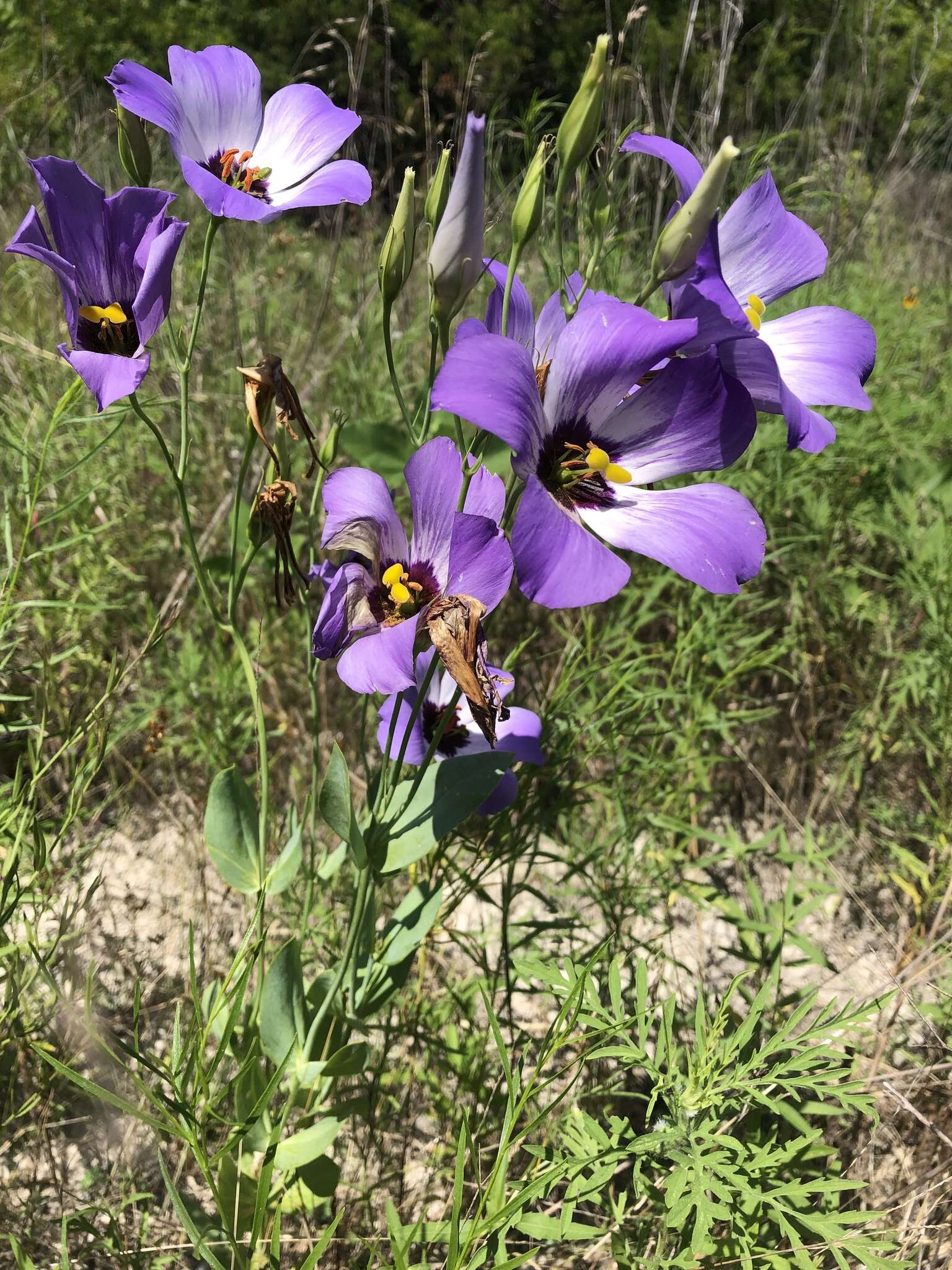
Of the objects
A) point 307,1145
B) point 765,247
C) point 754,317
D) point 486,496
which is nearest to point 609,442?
point 486,496

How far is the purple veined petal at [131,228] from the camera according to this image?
41.4 inches

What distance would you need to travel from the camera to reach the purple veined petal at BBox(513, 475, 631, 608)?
81cm

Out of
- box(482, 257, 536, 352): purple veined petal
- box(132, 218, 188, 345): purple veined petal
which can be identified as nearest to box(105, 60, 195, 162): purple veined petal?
box(132, 218, 188, 345): purple veined petal

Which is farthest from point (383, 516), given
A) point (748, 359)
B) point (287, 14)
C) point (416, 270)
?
point (287, 14)

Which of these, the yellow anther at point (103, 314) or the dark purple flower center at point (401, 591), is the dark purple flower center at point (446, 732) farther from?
the yellow anther at point (103, 314)

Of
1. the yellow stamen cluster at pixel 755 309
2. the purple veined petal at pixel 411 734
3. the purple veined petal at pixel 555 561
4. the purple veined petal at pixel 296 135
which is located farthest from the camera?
the purple veined petal at pixel 411 734

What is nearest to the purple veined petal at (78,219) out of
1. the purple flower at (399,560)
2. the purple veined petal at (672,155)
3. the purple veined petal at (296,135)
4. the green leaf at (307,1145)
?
the purple veined petal at (296,135)

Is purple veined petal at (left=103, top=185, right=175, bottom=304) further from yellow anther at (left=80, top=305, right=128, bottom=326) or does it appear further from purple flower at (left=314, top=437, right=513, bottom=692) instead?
purple flower at (left=314, top=437, right=513, bottom=692)

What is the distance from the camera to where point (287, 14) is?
9625 millimetres

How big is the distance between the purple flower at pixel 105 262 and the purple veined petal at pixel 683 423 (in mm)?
540

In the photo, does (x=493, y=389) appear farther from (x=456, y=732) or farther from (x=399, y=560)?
(x=456, y=732)

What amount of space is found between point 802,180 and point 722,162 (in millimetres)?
1653

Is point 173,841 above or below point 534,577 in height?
below

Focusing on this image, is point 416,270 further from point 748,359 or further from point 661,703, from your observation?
point 748,359
